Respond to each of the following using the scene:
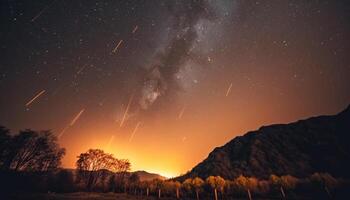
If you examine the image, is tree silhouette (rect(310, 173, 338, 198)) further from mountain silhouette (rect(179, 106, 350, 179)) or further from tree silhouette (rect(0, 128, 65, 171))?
tree silhouette (rect(0, 128, 65, 171))

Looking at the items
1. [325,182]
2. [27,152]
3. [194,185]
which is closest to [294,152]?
[325,182]

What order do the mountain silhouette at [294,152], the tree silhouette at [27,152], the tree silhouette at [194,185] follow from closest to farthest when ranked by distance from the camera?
the tree silhouette at [27,152], the tree silhouette at [194,185], the mountain silhouette at [294,152]

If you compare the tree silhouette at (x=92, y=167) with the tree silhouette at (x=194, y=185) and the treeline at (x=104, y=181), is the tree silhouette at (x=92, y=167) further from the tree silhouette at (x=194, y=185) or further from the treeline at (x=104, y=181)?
the tree silhouette at (x=194, y=185)

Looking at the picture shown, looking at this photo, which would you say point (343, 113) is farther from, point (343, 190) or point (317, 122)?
point (343, 190)

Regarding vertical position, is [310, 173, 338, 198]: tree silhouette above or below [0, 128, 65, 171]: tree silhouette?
below

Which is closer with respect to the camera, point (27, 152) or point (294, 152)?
point (27, 152)

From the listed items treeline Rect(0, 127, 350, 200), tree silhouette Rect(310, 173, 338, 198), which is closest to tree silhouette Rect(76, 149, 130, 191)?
treeline Rect(0, 127, 350, 200)

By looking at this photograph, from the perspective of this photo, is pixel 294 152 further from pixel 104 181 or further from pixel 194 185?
pixel 104 181

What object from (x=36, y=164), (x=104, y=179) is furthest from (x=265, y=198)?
(x=36, y=164)

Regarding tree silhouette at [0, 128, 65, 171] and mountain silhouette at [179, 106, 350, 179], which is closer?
tree silhouette at [0, 128, 65, 171]

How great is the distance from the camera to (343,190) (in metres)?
48.3

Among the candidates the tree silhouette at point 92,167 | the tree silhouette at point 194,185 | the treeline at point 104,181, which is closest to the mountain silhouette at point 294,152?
the treeline at point 104,181

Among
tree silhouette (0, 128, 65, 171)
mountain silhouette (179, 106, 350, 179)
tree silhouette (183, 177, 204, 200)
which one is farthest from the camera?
mountain silhouette (179, 106, 350, 179)

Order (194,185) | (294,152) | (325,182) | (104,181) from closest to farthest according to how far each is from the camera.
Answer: (325,182) < (194,185) < (104,181) < (294,152)
